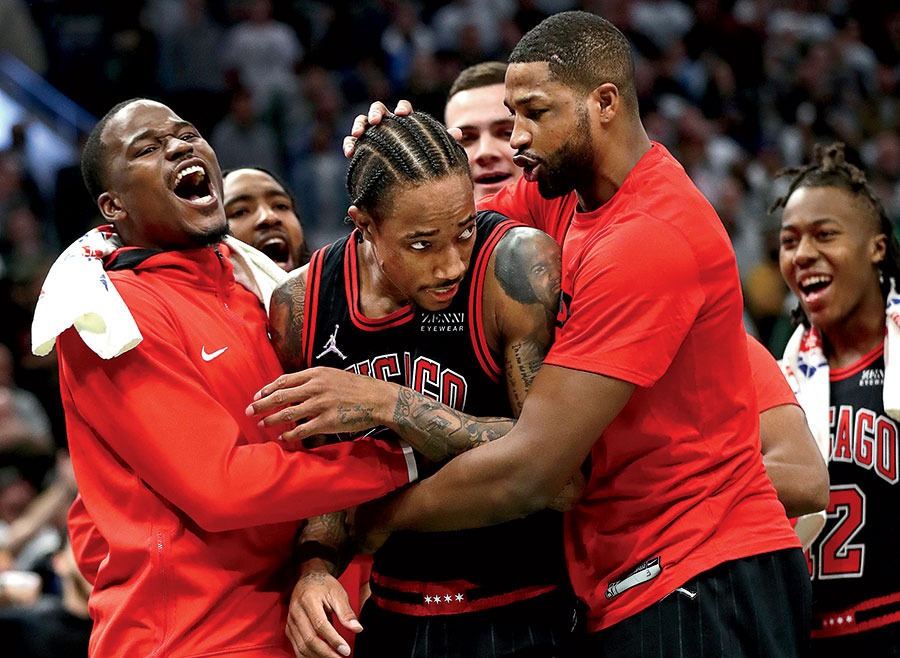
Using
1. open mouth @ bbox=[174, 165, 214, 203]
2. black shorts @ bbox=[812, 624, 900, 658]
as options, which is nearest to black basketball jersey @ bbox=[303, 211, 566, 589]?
open mouth @ bbox=[174, 165, 214, 203]

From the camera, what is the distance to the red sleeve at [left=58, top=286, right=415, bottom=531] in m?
2.88

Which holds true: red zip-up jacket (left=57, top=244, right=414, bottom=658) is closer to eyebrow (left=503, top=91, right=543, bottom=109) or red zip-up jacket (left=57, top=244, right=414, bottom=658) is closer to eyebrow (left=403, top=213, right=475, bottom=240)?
eyebrow (left=403, top=213, right=475, bottom=240)

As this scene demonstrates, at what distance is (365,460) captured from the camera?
298 centimetres

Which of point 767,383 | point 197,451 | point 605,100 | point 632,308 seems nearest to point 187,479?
point 197,451

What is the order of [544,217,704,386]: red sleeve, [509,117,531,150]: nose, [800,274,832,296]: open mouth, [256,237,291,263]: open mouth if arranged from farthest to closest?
1. [256,237,291,263]: open mouth
2. [800,274,832,296]: open mouth
3. [509,117,531,150]: nose
4. [544,217,704,386]: red sleeve

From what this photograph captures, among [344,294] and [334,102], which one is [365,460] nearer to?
[344,294]

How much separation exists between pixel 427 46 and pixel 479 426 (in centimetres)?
889

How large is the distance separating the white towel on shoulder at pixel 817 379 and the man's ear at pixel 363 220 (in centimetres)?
160

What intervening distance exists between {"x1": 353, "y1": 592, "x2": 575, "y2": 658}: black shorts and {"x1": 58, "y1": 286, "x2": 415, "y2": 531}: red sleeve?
37 cm

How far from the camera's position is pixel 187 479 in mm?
2875

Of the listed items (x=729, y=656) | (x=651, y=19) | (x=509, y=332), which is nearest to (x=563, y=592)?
(x=729, y=656)

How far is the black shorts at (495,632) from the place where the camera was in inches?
117

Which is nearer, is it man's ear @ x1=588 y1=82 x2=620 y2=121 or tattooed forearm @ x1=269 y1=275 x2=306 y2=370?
man's ear @ x1=588 y1=82 x2=620 y2=121

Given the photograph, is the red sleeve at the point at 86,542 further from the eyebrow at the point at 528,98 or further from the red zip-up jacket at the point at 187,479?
the eyebrow at the point at 528,98
